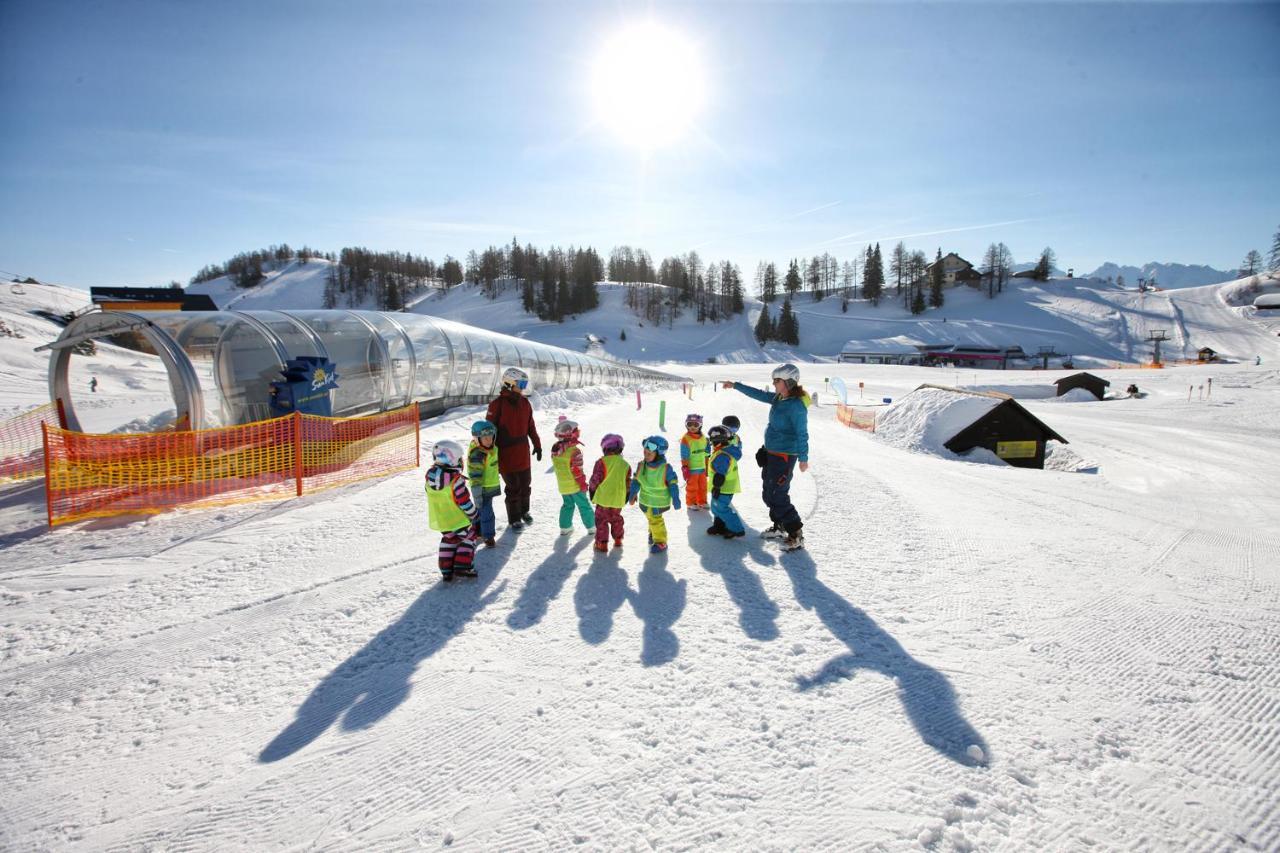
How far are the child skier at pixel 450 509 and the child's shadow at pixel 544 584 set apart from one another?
0.60m

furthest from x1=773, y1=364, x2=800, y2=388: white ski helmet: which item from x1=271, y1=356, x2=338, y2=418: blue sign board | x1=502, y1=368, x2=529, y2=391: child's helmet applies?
x1=271, y1=356, x2=338, y2=418: blue sign board

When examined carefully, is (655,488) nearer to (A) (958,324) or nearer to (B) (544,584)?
(B) (544,584)

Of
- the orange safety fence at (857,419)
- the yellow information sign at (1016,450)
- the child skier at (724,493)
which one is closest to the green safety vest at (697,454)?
the child skier at (724,493)

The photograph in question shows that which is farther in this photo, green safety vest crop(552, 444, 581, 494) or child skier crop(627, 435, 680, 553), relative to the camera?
green safety vest crop(552, 444, 581, 494)

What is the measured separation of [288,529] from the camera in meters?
5.99

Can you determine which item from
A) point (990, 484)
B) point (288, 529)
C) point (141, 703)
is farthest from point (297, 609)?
point (990, 484)

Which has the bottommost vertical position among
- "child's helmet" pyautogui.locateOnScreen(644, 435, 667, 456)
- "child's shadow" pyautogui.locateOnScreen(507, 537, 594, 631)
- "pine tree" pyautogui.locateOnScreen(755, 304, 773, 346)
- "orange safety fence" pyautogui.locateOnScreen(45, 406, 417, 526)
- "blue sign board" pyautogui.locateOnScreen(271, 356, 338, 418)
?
"child's shadow" pyautogui.locateOnScreen(507, 537, 594, 631)

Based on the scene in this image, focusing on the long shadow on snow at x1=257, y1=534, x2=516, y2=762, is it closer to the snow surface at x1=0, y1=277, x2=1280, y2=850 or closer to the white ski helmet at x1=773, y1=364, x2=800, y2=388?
the snow surface at x1=0, y1=277, x2=1280, y2=850

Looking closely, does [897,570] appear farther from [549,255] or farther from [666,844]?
[549,255]

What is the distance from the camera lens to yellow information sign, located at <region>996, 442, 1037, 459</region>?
1361 centimetres

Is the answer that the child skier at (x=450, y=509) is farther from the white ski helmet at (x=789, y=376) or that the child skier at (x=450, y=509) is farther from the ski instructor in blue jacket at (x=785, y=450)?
the white ski helmet at (x=789, y=376)

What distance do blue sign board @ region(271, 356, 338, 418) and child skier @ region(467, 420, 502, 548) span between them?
21.3ft

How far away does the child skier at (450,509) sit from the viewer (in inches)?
179

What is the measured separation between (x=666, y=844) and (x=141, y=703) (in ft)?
10.7
